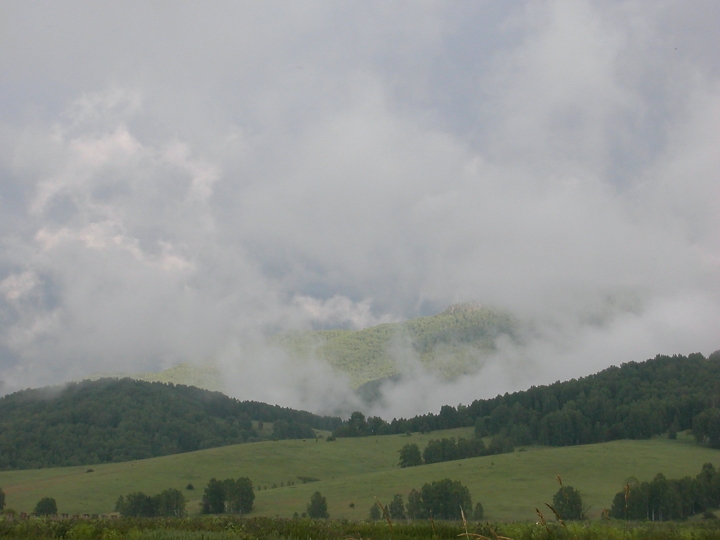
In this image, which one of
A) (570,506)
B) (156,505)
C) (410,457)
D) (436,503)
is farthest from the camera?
(410,457)

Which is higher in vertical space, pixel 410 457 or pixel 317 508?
pixel 317 508

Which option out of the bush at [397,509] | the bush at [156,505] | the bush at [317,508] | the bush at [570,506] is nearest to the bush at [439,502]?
the bush at [397,509]

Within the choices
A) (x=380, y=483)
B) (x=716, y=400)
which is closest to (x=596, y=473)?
(x=380, y=483)

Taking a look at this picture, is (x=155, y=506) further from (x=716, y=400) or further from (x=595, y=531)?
(x=716, y=400)

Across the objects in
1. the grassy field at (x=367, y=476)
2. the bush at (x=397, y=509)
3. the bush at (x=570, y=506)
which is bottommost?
the grassy field at (x=367, y=476)

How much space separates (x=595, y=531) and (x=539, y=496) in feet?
336

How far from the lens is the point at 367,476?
472 ft

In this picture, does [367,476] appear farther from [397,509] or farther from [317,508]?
[397,509]

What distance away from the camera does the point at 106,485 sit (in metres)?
150

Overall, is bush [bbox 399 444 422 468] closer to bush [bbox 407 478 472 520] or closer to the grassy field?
the grassy field

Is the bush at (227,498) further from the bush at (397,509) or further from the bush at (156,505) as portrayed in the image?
the bush at (397,509)

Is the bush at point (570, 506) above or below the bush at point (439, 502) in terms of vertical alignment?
above

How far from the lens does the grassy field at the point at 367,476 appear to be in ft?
352

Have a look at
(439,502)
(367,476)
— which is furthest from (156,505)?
(367,476)
